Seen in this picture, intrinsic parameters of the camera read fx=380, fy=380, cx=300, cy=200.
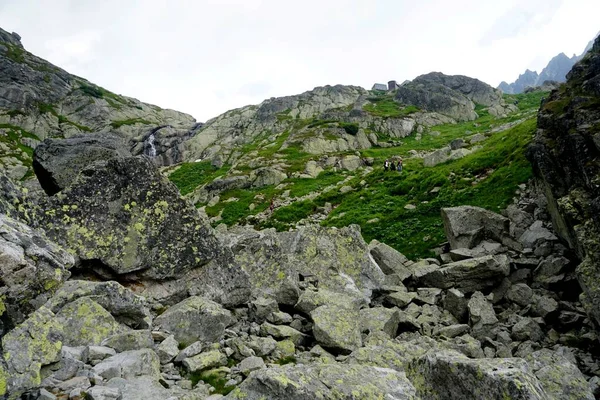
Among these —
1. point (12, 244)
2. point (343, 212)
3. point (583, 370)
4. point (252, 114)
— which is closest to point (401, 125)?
point (343, 212)

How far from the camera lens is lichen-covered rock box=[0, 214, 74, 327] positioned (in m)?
5.27

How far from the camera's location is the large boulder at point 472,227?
69.6 feet

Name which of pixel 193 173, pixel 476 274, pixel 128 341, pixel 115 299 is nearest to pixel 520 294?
pixel 476 274

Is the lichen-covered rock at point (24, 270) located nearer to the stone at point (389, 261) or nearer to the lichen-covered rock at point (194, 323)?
the lichen-covered rock at point (194, 323)

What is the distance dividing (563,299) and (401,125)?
10898cm

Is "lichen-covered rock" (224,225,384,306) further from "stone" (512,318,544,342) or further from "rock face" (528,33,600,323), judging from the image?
"rock face" (528,33,600,323)

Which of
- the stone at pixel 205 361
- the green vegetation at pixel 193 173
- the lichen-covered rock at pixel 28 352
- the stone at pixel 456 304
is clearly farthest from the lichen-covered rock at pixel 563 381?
the green vegetation at pixel 193 173

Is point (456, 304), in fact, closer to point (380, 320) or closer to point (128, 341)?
point (380, 320)

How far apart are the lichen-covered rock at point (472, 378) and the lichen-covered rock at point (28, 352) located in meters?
7.12

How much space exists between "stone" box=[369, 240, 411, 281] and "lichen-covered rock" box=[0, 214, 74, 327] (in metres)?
15.6

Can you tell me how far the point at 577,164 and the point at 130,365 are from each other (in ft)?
56.7

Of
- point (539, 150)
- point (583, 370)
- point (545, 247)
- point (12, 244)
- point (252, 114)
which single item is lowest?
point (583, 370)

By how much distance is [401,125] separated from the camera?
390ft

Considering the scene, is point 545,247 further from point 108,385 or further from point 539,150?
point 108,385
